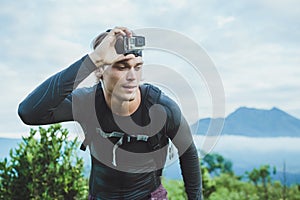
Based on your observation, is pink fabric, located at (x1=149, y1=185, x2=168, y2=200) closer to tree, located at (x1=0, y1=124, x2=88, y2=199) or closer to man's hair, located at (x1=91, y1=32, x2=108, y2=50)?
man's hair, located at (x1=91, y1=32, x2=108, y2=50)

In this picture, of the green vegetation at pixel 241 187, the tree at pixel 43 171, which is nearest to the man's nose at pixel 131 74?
the tree at pixel 43 171

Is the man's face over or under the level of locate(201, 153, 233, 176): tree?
under

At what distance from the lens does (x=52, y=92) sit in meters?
1.85

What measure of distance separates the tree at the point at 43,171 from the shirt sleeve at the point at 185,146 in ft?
5.01

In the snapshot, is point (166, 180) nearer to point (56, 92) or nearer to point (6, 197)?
point (6, 197)

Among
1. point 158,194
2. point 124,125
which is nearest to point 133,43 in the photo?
point 124,125

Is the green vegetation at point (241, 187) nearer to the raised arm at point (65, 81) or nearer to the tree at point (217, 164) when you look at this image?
the tree at point (217, 164)

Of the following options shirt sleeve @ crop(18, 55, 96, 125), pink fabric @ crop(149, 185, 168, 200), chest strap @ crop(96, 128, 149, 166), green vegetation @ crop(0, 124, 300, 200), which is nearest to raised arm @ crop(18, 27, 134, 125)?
shirt sleeve @ crop(18, 55, 96, 125)

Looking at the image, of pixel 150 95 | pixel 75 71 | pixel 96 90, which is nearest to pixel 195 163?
pixel 150 95

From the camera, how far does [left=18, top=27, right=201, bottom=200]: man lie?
198 centimetres

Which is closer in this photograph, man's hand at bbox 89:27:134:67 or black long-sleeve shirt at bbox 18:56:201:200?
man's hand at bbox 89:27:134:67

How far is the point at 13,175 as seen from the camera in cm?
353

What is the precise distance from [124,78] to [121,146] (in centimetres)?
33

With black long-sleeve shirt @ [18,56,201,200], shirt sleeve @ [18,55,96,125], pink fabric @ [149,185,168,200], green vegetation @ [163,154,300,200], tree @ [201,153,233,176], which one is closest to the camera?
shirt sleeve @ [18,55,96,125]
